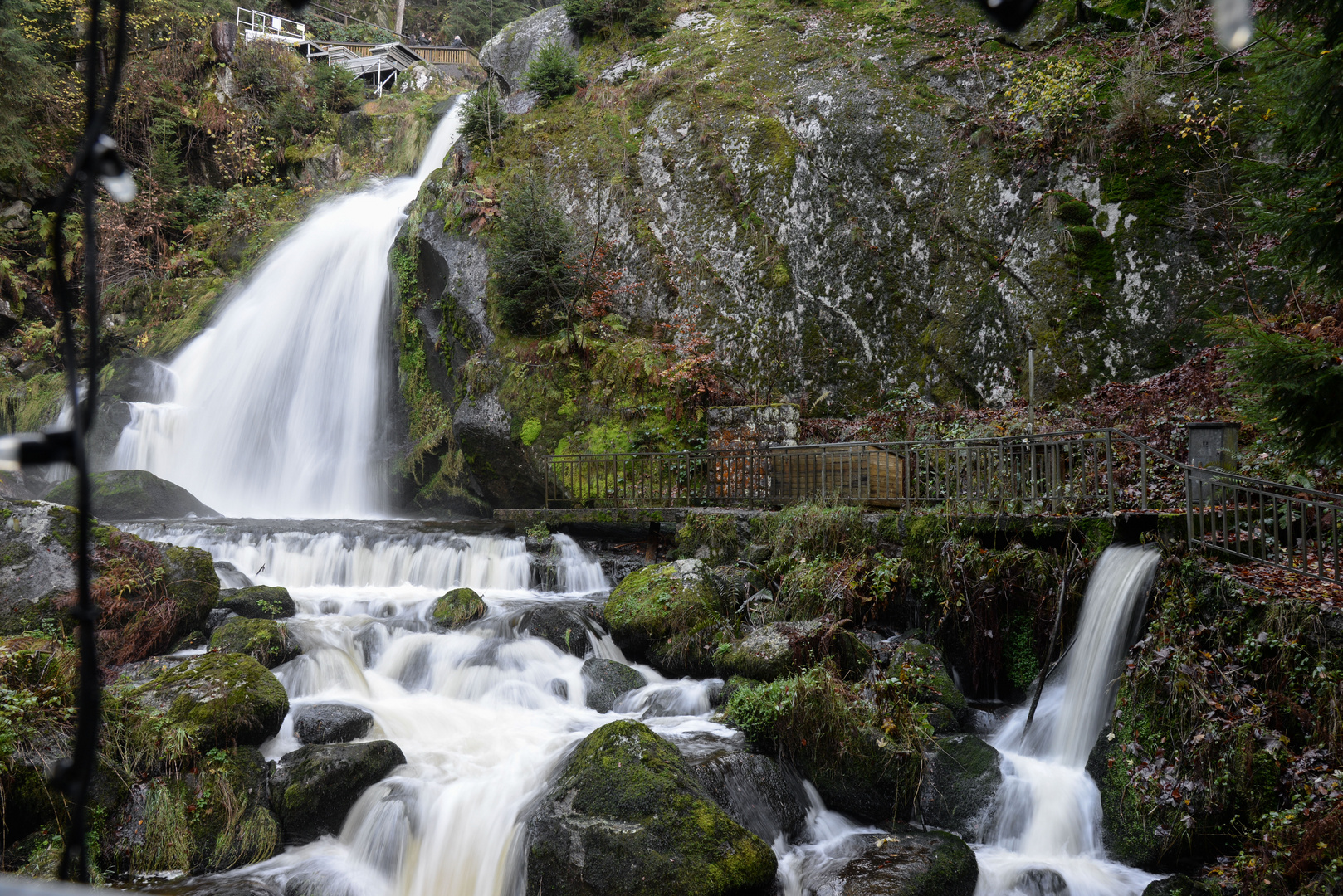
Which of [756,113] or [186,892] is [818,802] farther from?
[756,113]

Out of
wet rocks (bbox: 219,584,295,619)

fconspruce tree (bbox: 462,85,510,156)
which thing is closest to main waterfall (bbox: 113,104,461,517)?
,
  fconspruce tree (bbox: 462,85,510,156)

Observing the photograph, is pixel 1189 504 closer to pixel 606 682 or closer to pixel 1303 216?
pixel 1303 216

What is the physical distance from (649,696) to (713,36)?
17461 mm

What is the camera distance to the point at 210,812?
5852 mm

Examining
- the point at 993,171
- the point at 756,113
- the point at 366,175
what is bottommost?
the point at 993,171

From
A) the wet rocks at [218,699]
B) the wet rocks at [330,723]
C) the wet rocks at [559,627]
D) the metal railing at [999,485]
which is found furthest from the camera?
the wet rocks at [559,627]

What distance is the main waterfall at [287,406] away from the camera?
695 inches

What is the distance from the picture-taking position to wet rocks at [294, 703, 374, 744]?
6.97 m

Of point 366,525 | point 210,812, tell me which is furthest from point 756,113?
point 210,812

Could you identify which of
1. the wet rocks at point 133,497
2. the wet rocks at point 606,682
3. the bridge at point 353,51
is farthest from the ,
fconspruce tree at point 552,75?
the wet rocks at point 606,682

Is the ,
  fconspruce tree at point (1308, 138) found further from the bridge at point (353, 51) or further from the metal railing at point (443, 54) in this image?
the metal railing at point (443, 54)

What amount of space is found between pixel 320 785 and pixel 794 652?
454cm

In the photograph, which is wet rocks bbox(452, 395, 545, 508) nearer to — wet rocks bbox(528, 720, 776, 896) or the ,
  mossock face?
the ,
  mossock face

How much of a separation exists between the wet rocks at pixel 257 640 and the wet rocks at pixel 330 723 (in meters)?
1.25
